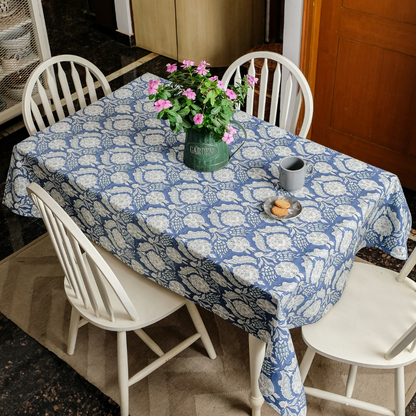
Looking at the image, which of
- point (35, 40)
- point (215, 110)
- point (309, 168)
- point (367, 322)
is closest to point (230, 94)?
point (215, 110)

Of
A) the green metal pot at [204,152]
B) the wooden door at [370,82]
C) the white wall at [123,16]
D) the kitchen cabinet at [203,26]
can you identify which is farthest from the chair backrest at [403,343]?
the white wall at [123,16]

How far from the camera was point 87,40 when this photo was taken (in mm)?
4652

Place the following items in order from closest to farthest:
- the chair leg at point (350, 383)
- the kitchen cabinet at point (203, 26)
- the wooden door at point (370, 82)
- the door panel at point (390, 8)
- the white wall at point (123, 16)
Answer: the chair leg at point (350, 383), the door panel at point (390, 8), the wooden door at point (370, 82), the kitchen cabinet at point (203, 26), the white wall at point (123, 16)

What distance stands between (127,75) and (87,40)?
756 mm

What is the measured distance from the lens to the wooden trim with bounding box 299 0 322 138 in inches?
107

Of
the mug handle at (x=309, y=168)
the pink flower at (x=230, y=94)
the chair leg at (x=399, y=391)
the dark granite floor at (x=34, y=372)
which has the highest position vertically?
the pink flower at (x=230, y=94)

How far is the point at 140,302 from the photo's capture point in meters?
1.82

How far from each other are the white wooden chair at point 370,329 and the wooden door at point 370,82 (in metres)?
1.21

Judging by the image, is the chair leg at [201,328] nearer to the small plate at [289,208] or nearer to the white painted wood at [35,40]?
the small plate at [289,208]

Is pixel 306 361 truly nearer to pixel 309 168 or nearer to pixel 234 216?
pixel 234 216

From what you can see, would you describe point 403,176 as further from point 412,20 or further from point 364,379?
point 364,379

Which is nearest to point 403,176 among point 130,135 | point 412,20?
point 412,20

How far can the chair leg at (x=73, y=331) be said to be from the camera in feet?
6.77

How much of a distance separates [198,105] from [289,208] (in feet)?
1.49
